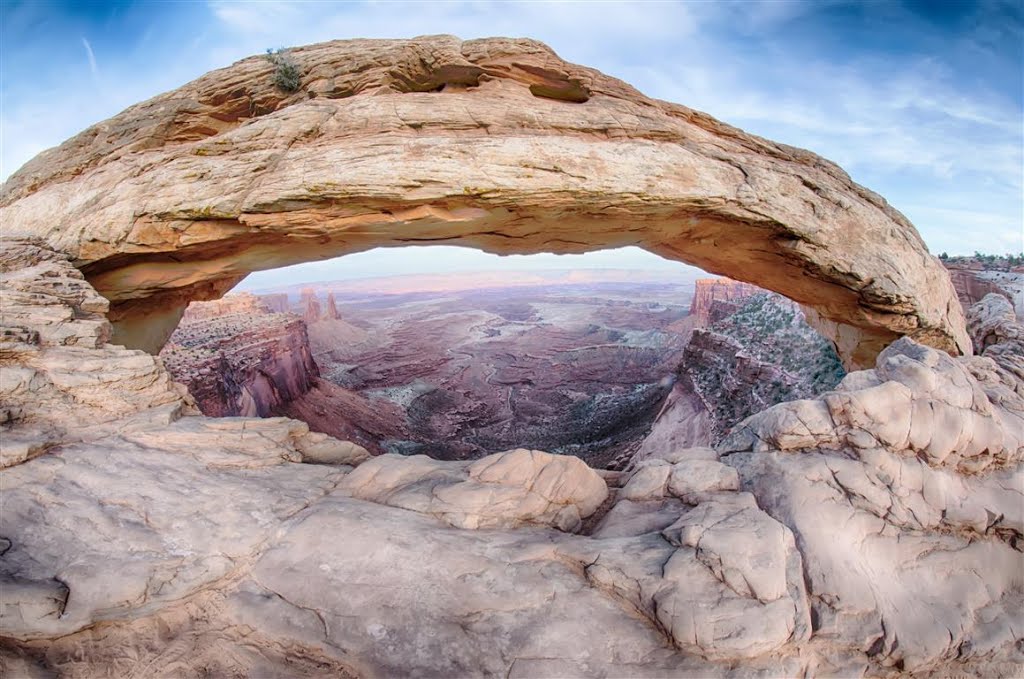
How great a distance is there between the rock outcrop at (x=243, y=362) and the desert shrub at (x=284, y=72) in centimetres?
1463

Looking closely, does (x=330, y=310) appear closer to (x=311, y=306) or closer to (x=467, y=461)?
(x=311, y=306)

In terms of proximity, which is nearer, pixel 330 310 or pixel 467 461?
pixel 467 461

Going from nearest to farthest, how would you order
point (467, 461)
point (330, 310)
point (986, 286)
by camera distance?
point (467, 461) < point (986, 286) < point (330, 310)

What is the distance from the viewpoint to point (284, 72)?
7.60m

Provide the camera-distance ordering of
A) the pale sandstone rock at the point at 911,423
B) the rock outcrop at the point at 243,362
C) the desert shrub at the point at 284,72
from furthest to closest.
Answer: the rock outcrop at the point at 243,362 < the desert shrub at the point at 284,72 < the pale sandstone rock at the point at 911,423

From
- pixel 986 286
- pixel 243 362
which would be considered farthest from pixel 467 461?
pixel 986 286

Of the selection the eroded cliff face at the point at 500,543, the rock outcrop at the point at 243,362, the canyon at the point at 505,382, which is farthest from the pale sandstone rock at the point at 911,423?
the rock outcrop at the point at 243,362

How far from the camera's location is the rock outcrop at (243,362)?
60.7 ft

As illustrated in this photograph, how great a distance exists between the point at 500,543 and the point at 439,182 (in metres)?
5.09

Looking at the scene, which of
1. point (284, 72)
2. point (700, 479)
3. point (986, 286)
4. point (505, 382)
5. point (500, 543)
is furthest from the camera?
point (505, 382)

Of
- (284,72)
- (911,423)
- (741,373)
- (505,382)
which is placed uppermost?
(284,72)

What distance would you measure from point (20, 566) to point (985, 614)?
9143 mm

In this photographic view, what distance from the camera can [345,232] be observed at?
25.1 ft

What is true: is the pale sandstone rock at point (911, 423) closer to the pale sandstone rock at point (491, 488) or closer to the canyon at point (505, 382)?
the pale sandstone rock at point (491, 488)
